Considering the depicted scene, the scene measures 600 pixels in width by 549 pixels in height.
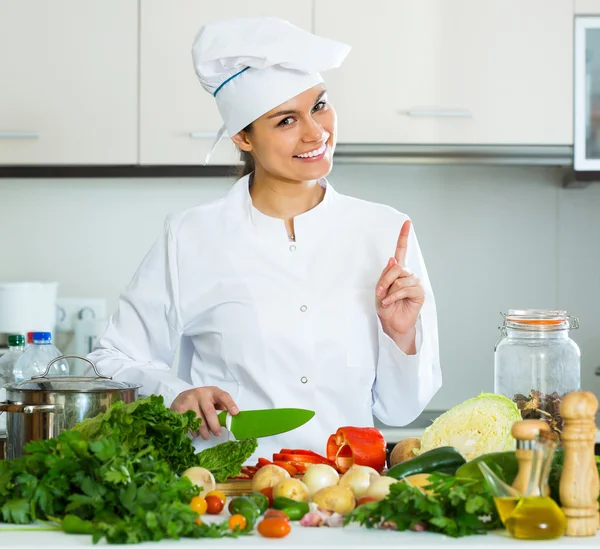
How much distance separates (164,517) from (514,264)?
240 centimetres

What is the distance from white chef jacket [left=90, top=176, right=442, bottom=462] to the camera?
70.2 inches

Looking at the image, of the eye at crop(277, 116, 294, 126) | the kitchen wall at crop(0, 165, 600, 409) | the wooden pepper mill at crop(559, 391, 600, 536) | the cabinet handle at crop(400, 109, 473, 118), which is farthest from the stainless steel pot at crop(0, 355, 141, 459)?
the kitchen wall at crop(0, 165, 600, 409)

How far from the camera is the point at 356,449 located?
1.28m

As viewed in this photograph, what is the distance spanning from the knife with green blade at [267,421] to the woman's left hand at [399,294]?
→ 283mm

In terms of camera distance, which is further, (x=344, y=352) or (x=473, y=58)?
(x=473, y=58)

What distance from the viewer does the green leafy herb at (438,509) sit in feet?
3.10

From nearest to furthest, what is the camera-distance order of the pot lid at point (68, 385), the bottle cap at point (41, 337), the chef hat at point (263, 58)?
the pot lid at point (68, 385), the chef hat at point (263, 58), the bottle cap at point (41, 337)

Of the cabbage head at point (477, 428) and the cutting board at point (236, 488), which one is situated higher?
the cabbage head at point (477, 428)

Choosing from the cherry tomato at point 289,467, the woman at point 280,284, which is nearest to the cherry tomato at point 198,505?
the cherry tomato at point 289,467

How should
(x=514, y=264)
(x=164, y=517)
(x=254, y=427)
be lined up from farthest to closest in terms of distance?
(x=514, y=264)
(x=254, y=427)
(x=164, y=517)

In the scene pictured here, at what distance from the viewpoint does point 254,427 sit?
1339 millimetres

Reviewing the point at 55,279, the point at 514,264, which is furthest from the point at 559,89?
the point at 55,279

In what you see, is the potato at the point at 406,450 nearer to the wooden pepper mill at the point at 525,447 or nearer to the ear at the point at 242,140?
the wooden pepper mill at the point at 525,447

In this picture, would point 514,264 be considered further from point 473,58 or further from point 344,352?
point 344,352
